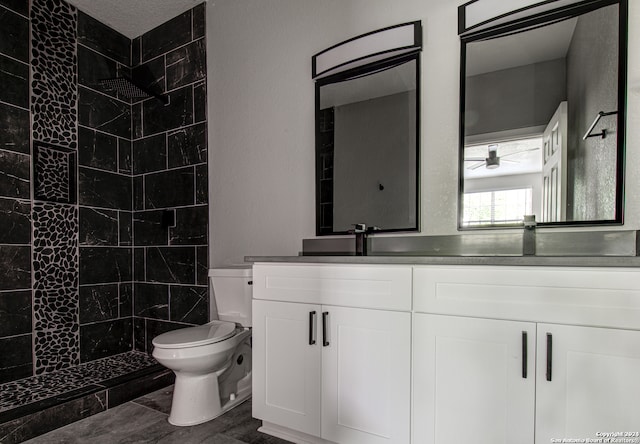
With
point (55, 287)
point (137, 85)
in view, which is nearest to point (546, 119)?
point (137, 85)

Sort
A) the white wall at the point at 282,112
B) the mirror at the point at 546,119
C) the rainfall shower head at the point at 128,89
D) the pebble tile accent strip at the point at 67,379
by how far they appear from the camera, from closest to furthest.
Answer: the mirror at the point at 546,119 < the white wall at the point at 282,112 < the pebble tile accent strip at the point at 67,379 < the rainfall shower head at the point at 128,89

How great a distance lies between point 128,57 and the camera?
3092 mm

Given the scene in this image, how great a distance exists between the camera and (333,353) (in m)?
1.52

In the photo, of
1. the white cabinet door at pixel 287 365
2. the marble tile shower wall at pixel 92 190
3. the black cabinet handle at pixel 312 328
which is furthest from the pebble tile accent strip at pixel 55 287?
the black cabinet handle at pixel 312 328

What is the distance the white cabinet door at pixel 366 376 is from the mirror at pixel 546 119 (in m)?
0.73

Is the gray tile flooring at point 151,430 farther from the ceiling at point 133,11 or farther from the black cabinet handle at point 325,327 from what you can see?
the ceiling at point 133,11

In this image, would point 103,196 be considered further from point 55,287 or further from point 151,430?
point 151,430

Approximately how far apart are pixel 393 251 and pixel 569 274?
901 mm

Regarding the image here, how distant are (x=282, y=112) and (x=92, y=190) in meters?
1.68

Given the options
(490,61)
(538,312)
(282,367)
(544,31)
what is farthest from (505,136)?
(282,367)

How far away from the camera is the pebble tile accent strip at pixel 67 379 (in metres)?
1.98

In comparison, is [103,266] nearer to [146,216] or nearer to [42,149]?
[146,216]

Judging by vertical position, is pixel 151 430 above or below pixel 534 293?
below

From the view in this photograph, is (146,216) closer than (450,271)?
No
